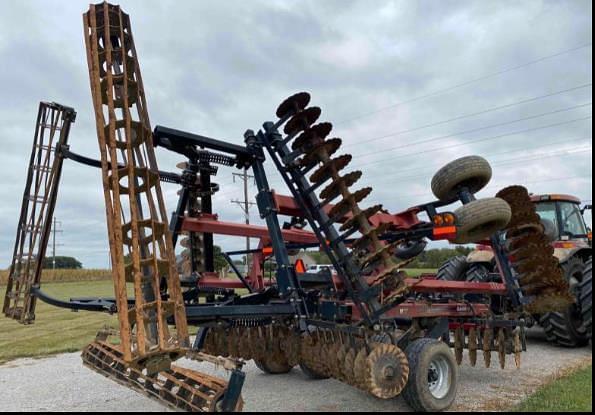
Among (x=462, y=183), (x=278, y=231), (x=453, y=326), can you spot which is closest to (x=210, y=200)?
(x=278, y=231)

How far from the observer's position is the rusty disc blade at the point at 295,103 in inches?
194

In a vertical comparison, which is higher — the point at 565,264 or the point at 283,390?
the point at 565,264

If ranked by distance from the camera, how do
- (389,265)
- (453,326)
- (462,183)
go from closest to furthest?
(389,265)
(462,183)
(453,326)

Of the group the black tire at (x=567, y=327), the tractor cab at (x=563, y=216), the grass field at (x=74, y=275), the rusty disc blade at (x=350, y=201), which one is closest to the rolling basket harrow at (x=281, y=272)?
the rusty disc blade at (x=350, y=201)

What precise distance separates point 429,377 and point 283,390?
5.68 feet

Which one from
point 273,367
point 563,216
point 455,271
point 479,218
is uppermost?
point 563,216

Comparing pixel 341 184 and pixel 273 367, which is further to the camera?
pixel 273 367

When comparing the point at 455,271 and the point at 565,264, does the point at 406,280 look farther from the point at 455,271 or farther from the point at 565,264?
the point at 455,271

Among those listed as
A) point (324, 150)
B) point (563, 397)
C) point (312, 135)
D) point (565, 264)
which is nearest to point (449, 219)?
point (324, 150)

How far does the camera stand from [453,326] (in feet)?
19.5

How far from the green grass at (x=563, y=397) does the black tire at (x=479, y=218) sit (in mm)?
1604

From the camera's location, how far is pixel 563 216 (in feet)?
29.8

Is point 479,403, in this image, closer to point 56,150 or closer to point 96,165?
point 96,165

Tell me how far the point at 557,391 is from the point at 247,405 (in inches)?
123
